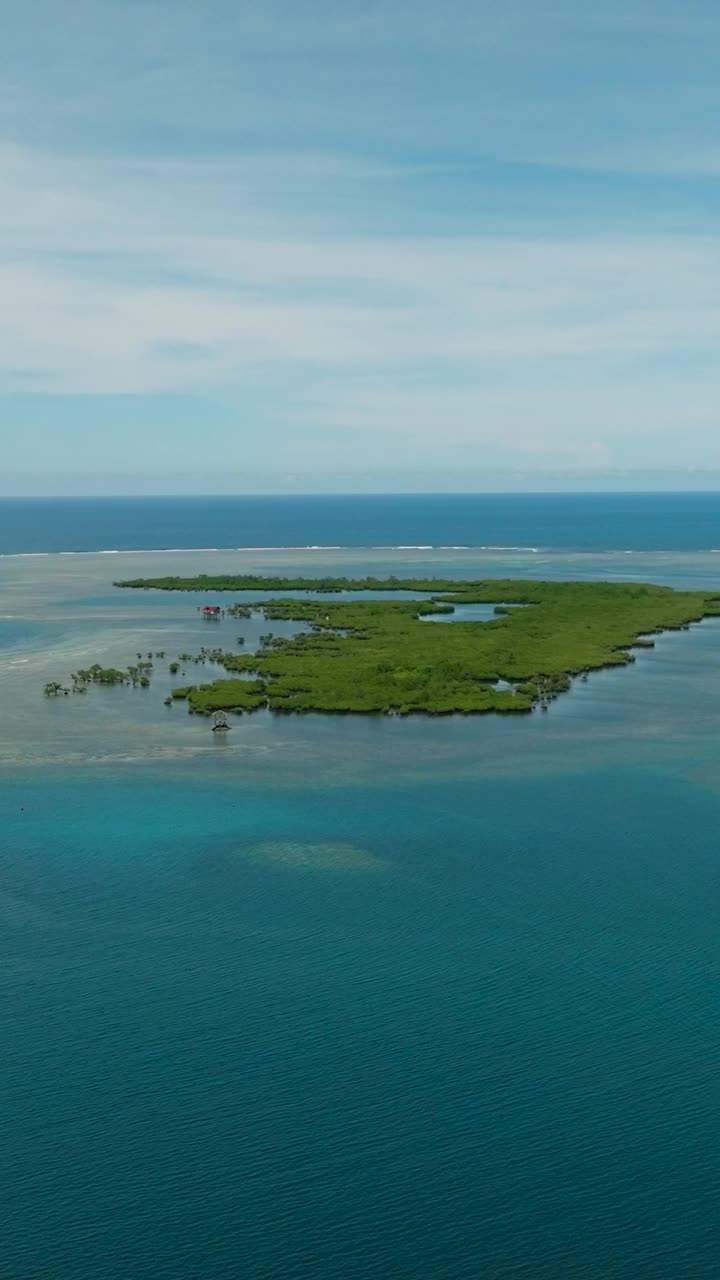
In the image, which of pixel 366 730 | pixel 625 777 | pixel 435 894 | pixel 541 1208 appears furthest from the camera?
pixel 366 730

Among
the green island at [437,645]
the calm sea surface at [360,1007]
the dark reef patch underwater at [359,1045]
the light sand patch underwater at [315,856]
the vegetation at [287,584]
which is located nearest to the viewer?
the dark reef patch underwater at [359,1045]

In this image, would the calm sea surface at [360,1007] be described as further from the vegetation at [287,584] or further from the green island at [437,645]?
the vegetation at [287,584]

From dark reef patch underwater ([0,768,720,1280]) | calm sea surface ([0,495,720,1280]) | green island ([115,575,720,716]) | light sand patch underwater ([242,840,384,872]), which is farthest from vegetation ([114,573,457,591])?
light sand patch underwater ([242,840,384,872])

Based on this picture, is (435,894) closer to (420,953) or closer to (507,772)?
(420,953)

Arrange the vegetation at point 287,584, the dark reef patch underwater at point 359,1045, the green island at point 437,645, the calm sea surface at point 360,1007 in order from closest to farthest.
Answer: the dark reef patch underwater at point 359,1045
the calm sea surface at point 360,1007
the green island at point 437,645
the vegetation at point 287,584

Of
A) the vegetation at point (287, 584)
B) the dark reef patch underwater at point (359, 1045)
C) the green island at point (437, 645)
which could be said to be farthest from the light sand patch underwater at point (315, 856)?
the vegetation at point (287, 584)

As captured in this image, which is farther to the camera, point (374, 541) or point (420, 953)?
point (374, 541)

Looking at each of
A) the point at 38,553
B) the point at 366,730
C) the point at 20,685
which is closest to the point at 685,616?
the point at 366,730
